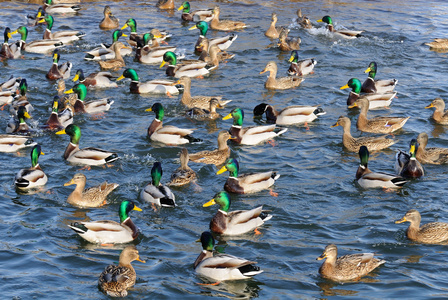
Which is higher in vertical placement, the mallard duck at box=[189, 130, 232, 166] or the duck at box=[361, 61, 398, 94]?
the duck at box=[361, 61, 398, 94]

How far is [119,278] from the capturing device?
32.1 feet

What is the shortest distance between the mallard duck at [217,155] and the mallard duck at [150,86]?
13.5ft

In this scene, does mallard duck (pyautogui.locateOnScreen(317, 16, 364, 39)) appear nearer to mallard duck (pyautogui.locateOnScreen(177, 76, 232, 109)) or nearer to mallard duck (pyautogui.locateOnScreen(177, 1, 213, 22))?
mallard duck (pyautogui.locateOnScreen(177, 1, 213, 22))

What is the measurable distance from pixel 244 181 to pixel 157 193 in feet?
5.71

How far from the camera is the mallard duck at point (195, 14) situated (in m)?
24.5

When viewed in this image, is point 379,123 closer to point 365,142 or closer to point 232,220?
point 365,142

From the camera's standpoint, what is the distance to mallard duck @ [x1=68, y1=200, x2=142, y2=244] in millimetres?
11250

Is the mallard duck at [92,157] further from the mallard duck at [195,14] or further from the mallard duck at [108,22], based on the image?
the mallard duck at [195,14]

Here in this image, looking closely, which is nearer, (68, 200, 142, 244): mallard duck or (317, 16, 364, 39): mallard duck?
(68, 200, 142, 244): mallard duck

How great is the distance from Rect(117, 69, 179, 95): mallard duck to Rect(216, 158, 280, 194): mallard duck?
18.3 feet

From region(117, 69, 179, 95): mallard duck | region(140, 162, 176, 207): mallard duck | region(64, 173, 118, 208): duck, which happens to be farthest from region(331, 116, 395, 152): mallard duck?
region(64, 173, 118, 208): duck

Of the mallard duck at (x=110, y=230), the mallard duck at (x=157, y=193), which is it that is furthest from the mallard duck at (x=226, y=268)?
the mallard duck at (x=157, y=193)

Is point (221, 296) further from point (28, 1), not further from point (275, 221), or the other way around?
point (28, 1)

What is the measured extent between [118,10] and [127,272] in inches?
669
